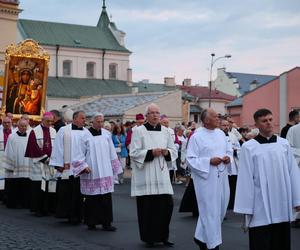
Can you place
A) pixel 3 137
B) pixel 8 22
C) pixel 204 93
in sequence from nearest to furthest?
pixel 3 137
pixel 8 22
pixel 204 93

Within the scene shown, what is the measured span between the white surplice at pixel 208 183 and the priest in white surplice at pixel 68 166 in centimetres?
368

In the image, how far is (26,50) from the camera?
28734 mm

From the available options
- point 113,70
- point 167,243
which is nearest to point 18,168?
point 167,243

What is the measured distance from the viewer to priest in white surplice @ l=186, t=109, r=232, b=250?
8.45 meters

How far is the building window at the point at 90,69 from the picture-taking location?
240ft

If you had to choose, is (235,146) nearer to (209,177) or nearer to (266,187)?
(209,177)

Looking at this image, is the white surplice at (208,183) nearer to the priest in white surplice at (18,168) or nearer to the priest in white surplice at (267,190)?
the priest in white surplice at (267,190)

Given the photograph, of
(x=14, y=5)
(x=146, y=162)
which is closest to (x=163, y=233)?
(x=146, y=162)

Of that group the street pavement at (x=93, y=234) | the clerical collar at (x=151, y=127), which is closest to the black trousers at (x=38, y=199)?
the street pavement at (x=93, y=234)

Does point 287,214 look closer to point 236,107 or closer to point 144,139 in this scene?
point 144,139

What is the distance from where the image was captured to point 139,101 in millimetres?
50281

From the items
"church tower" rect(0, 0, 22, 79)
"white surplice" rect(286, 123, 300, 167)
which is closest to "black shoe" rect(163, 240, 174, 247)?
"white surplice" rect(286, 123, 300, 167)

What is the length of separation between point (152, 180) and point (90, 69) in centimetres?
6464

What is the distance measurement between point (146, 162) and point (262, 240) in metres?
3.27
